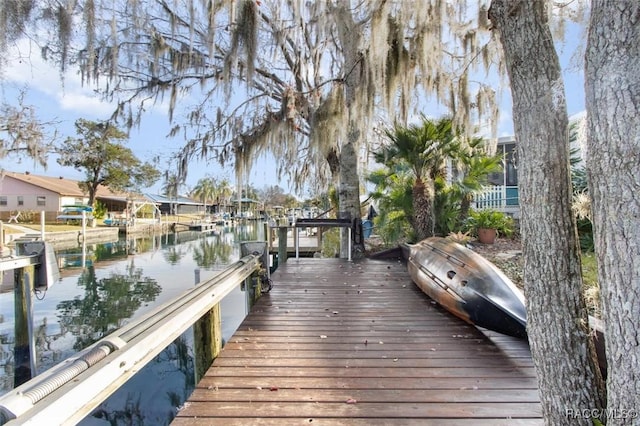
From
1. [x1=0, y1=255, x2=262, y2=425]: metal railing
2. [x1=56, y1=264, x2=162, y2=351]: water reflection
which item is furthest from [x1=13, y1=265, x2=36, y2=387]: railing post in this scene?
[x1=0, y1=255, x2=262, y2=425]: metal railing

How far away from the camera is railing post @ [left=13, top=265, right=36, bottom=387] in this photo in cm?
454

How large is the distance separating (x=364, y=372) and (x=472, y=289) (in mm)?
1484

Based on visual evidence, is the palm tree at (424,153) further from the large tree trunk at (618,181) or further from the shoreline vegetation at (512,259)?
the large tree trunk at (618,181)

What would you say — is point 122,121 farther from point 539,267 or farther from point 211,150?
point 539,267

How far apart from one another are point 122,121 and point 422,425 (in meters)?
9.30

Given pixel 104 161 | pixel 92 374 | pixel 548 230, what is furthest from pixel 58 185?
pixel 548 230

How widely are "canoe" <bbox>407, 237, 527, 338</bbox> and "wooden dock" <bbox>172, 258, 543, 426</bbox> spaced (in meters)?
0.13

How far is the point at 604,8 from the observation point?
3.71ft

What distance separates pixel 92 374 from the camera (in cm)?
121

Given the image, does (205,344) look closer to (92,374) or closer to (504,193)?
(92,374)

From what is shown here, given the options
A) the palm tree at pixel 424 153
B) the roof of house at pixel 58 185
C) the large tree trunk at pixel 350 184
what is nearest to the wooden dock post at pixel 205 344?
the large tree trunk at pixel 350 184

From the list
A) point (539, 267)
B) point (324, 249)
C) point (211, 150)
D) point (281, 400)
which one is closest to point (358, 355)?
point (281, 400)

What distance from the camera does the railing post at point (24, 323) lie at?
4.54 metres

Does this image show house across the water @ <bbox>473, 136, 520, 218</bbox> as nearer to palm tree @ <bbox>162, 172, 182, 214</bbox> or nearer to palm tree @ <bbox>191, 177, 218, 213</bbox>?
palm tree @ <bbox>162, 172, 182, 214</bbox>
